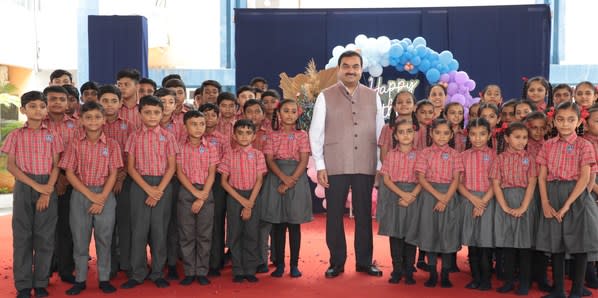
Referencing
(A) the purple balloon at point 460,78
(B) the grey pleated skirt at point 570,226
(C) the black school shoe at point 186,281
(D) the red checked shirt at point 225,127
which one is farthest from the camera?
(A) the purple balloon at point 460,78

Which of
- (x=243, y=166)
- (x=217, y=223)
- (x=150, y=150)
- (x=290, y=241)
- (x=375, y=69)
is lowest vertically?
(x=290, y=241)

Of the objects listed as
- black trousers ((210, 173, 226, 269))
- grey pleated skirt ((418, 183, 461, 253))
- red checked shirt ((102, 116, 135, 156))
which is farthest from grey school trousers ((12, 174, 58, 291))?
grey pleated skirt ((418, 183, 461, 253))

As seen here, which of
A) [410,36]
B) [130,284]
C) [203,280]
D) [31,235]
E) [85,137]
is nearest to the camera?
[31,235]

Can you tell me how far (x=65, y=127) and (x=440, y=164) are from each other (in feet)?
7.42

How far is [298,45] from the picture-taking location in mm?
7254

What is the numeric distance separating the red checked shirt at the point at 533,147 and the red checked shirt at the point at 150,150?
2096 millimetres

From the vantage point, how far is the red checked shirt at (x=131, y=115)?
3.94m

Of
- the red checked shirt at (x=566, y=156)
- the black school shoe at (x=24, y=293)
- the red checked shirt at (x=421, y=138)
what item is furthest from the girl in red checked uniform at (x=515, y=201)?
the black school shoe at (x=24, y=293)

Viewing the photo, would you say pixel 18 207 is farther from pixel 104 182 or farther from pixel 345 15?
pixel 345 15

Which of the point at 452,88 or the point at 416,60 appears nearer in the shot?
the point at 452,88

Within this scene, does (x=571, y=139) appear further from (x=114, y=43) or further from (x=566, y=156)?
(x=114, y=43)

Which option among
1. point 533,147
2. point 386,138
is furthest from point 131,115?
point 533,147

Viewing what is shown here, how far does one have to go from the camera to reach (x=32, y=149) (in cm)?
337

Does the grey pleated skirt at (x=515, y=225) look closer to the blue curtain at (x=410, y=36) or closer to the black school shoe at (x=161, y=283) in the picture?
the black school shoe at (x=161, y=283)
